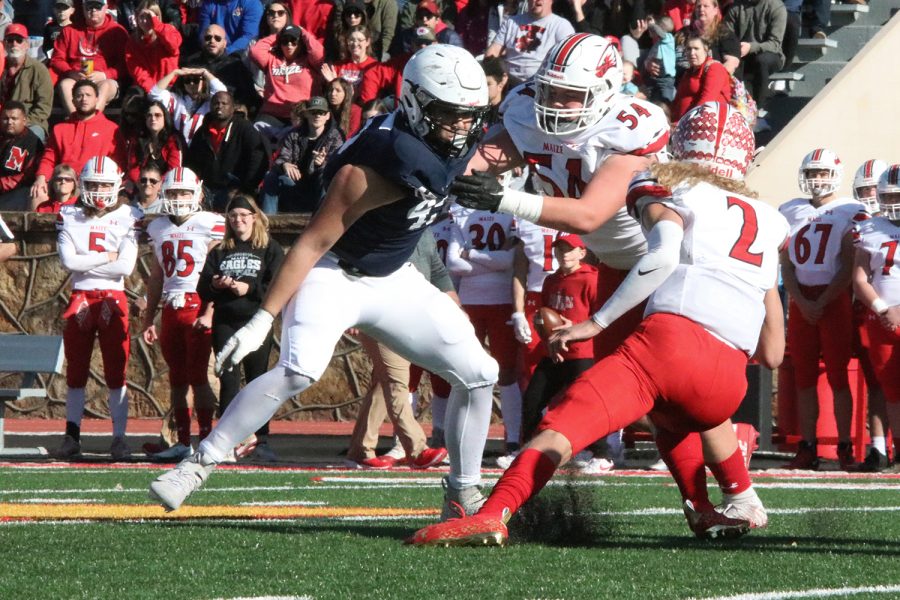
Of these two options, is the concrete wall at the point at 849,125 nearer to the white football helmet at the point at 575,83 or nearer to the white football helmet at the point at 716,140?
the white football helmet at the point at 575,83

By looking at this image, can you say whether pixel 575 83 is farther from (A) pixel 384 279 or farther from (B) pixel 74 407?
(B) pixel 74 407

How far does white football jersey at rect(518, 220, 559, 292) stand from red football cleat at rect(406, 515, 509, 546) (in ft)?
16.7

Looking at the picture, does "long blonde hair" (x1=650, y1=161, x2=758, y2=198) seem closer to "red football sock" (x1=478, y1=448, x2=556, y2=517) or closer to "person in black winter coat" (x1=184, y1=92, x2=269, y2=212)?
"red football sock" (x1=478, y1=448, x2=556, y2=517)

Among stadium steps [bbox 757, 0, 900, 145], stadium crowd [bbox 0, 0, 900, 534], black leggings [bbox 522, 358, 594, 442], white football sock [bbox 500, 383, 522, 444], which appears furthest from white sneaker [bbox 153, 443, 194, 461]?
stadium steps [bbox 757, 0, 900, 145]

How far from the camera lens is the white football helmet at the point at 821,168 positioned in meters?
9.73

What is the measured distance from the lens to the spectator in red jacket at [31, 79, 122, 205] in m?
12.5

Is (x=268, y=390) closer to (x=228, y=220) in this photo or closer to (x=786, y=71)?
(x=228, y=220)

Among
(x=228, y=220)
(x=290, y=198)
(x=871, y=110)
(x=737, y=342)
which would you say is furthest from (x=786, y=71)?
(x=737, y=342)

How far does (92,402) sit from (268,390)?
7.80 m

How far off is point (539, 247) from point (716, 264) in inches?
194

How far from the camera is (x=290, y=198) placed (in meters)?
12.2

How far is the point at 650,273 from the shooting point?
4418 mm

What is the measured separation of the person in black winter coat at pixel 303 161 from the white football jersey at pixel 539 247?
2.63 meters

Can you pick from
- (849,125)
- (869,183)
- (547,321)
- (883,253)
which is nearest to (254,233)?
(547,321)
